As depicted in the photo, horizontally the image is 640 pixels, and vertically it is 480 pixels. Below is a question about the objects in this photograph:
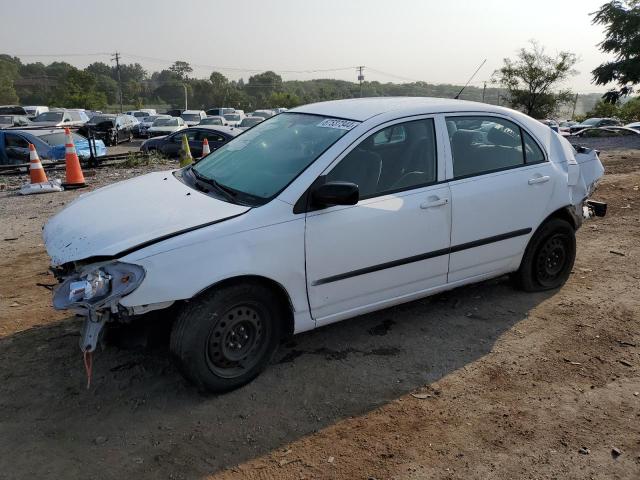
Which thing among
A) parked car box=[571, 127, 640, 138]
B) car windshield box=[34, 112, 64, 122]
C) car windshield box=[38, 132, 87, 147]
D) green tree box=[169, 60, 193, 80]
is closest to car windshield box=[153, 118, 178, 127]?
car windshield box=[34, 112, 64, 122]

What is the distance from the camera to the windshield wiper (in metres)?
3.43

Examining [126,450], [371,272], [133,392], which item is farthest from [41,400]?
[371,272]

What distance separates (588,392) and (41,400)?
11.2 feet

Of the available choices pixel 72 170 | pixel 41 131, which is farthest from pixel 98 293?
pixel 41 131

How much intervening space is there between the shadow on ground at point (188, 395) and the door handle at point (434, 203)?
1023 mm

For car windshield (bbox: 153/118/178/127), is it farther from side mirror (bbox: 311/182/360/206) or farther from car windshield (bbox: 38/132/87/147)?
side mirror (bbox: 311/182/360/206)

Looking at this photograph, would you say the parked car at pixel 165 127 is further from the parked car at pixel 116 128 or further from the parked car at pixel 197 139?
the parked car at pixel 197 139

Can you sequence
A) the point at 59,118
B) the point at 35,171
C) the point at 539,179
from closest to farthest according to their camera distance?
the point at 539,179 < the point at 35,171 < the point at 59,118

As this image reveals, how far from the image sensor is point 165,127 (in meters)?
26.3

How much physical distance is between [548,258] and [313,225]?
2.55 metres

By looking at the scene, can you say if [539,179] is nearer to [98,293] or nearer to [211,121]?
[98,293]

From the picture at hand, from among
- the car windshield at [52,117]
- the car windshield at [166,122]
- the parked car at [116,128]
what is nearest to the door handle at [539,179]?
the parked car at [116,128]

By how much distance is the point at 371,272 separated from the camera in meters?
3.54

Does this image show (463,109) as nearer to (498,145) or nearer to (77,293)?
(498,145)
